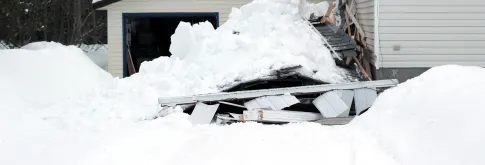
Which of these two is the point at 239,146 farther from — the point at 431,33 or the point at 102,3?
the point at 102,3


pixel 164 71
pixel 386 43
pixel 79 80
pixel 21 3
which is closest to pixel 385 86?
pixel 386 43

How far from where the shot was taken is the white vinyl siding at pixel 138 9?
587 inches

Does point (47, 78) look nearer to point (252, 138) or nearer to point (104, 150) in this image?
point (104, 150)

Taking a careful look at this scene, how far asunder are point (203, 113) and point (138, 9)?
7205 mm

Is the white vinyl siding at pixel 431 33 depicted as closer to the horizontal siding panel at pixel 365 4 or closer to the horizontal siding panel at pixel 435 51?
the horizontal siding panel at pixel 435 51

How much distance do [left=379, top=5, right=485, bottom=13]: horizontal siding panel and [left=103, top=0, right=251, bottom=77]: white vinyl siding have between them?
5387 mm

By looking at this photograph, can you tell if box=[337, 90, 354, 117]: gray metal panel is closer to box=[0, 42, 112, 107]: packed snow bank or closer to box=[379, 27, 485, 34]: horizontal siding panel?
box=[379, 27, 485, 34]: horizontal siding panel

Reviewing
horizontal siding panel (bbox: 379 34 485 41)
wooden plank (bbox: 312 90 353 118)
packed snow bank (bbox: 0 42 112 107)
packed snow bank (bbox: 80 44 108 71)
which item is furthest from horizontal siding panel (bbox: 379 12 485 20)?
packed snow bank (bbox: 80 44 108 71)

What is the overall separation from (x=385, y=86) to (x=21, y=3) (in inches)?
624

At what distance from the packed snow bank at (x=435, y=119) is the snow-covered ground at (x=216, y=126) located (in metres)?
0.01

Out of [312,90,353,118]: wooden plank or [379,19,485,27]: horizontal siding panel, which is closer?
[312,90,353,118]: wooden plank

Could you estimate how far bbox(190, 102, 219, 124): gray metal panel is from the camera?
8.41 m

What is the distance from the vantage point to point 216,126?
26.3ft

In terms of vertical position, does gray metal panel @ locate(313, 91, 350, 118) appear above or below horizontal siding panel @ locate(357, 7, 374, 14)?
below
